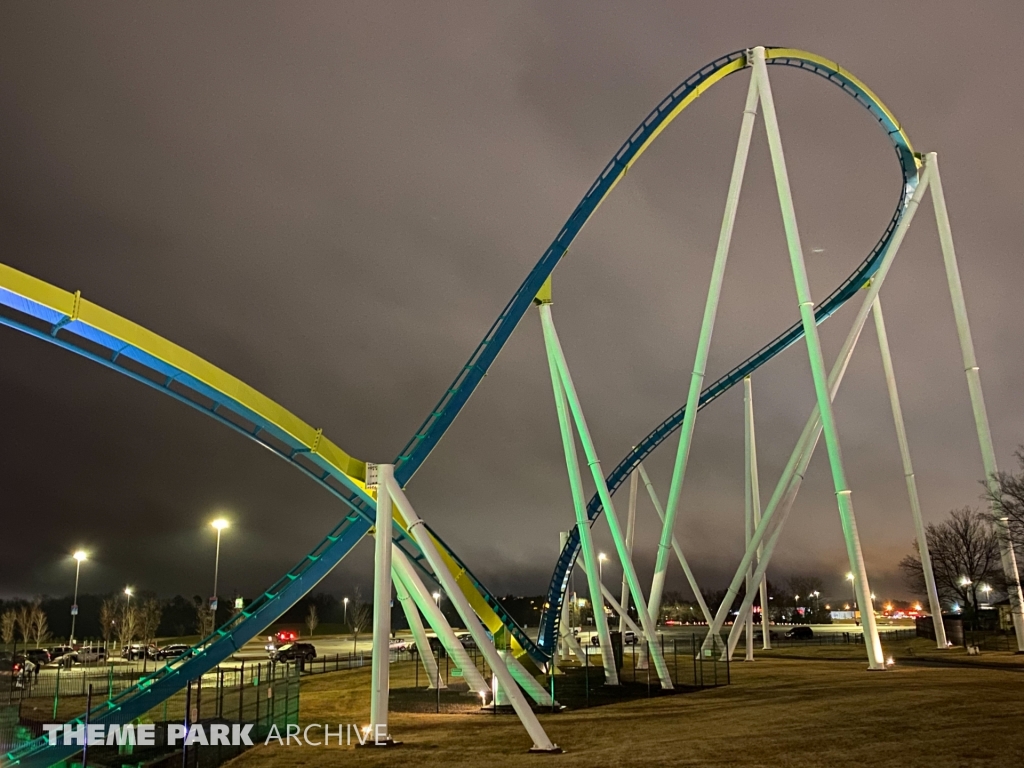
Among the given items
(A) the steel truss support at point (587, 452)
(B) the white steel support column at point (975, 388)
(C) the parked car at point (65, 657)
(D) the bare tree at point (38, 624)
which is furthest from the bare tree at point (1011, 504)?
(D) the bare tree at point (38, 624)

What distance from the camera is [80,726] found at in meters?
14.1

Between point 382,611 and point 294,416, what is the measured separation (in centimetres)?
397

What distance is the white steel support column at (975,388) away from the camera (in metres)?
26.8

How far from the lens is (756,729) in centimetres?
1491

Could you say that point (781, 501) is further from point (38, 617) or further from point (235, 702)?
point (38, 617)

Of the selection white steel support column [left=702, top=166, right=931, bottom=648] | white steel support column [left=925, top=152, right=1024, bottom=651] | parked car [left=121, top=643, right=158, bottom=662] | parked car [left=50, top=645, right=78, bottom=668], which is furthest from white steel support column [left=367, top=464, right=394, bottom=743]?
parked car [left=121, top=643, right=158, bottom=662]

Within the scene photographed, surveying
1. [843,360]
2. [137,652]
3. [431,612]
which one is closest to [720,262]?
[843,360]

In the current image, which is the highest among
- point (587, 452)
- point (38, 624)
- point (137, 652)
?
point (587, 452)

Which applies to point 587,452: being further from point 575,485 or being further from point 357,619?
point 357,619

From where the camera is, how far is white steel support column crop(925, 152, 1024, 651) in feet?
87.9

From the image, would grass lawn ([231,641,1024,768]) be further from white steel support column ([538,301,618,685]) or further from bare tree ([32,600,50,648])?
bare tree ([32,600,50,648])

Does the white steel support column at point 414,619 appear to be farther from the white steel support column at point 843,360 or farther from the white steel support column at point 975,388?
the white steel support column at point 975,388

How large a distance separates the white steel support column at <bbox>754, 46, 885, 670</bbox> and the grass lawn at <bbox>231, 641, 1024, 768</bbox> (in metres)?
1.72

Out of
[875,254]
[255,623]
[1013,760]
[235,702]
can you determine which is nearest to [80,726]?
[255,623]
